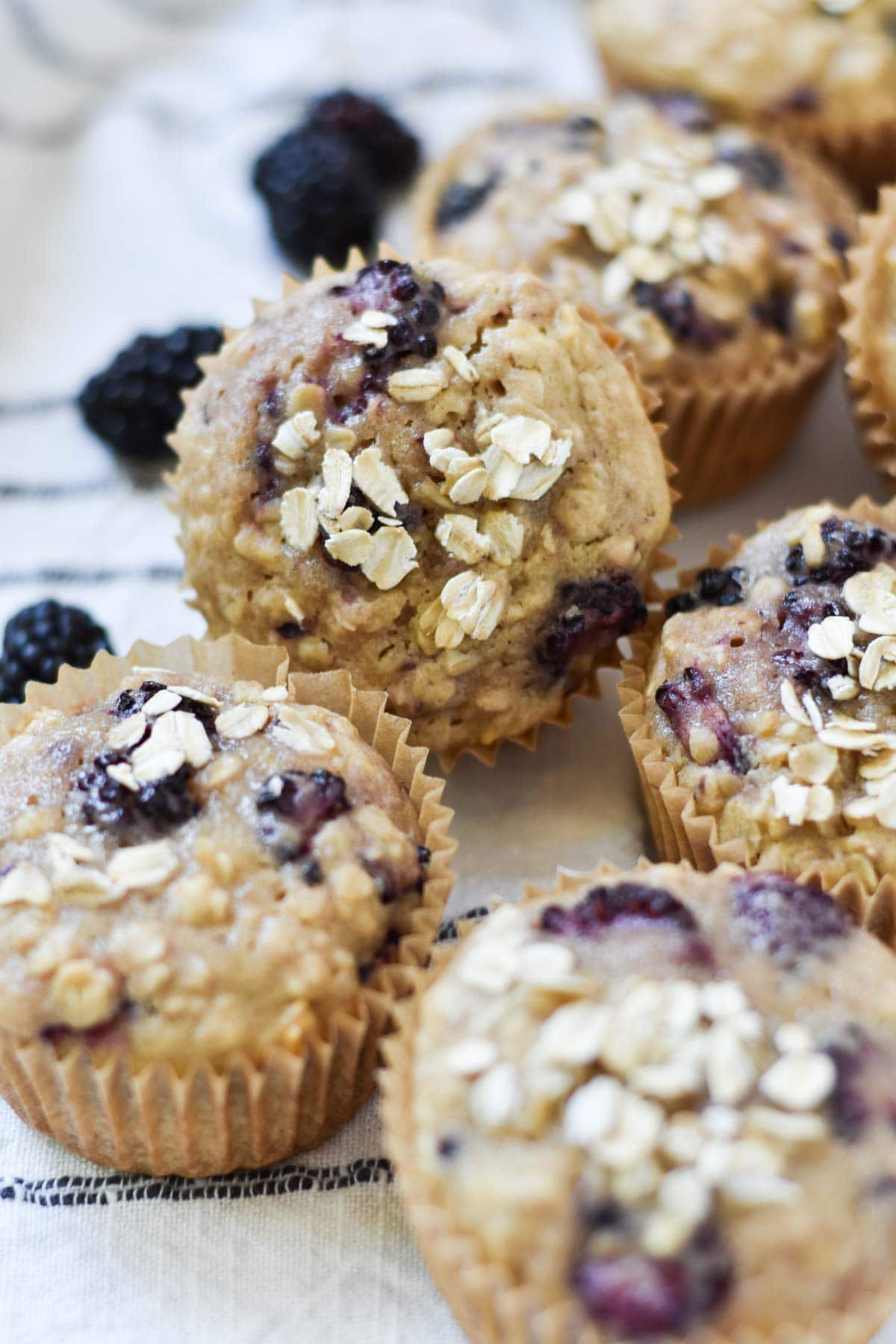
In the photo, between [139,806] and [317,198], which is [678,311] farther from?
[139,806]

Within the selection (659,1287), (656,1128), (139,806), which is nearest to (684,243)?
(139,806)

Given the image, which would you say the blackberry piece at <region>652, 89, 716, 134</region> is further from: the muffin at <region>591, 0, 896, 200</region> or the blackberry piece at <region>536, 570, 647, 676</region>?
the blackberry piece at <region>536, 570, 647, 676</region>

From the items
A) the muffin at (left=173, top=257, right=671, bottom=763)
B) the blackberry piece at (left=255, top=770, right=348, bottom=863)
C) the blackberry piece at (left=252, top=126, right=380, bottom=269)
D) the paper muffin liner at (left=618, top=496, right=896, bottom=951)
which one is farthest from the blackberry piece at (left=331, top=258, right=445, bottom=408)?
the blackberry piece at (left=252, top=126, right=380, bottom=269)

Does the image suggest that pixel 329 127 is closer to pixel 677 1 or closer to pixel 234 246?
pixel 234 246

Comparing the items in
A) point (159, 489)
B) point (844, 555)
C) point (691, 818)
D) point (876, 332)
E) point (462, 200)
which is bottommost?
point (159, 489)

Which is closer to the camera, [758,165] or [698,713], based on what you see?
[698,713]

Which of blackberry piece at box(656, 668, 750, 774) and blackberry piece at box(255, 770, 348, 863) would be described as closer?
blackberry piece at box(255, 770, 348, 863)

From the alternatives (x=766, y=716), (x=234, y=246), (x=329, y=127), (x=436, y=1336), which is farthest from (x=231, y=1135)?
(x=329, y=127)
